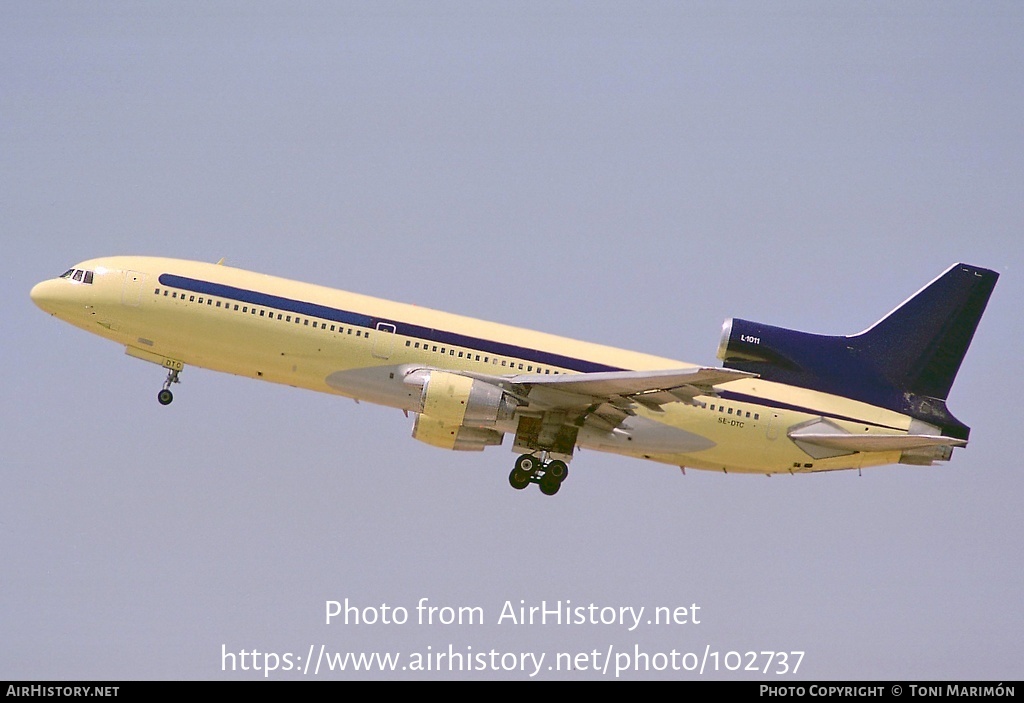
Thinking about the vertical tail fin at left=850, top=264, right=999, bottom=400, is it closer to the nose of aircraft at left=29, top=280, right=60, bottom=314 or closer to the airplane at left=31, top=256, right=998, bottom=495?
the airplane at left=31, top=256, right=998, bottom=495

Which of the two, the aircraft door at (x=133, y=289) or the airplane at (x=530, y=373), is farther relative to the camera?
the aircraft door at (x=133, y=289)

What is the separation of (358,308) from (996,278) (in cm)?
2183

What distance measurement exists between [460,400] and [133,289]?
10.8m

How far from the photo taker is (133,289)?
41625 millimetres

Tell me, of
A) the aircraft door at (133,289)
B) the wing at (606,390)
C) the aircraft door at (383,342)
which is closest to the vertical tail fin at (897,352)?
the wing at (606,390)

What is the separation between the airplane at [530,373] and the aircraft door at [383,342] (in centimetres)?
4

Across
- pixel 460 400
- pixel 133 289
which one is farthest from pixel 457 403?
pixel 133 289

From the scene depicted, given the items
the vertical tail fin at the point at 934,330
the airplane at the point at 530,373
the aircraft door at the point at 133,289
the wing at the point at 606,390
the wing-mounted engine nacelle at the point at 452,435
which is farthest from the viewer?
the vertical tail fin at the point at 934,330

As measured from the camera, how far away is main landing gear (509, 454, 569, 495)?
42875 mm

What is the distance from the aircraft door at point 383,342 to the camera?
41.3 m

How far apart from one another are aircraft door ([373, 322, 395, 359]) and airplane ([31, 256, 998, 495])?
0.14ft

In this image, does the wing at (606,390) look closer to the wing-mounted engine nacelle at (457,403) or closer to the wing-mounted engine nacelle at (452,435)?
the wing-mounted engine nacelle at (457,403)
